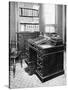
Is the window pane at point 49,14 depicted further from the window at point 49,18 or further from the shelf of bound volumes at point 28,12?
the shelf of bound volumes at point 28,12

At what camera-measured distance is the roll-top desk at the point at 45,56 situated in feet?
6.37

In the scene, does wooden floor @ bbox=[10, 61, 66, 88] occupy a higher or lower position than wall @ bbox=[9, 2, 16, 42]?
lower

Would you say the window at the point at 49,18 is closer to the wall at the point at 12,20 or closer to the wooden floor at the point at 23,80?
the wall at the point at 12,20

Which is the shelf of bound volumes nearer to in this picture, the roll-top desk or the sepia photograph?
the sepia photograph

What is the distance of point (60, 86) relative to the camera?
2102mm

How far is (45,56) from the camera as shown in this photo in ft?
6.37

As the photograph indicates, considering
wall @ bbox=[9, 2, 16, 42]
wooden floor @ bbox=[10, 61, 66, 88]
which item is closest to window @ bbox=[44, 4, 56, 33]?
wall @ bbox=[9, 2, 16, 42]

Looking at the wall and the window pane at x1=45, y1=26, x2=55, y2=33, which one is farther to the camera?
the window pane at x1=45, y1=26, x2=55, y2=33

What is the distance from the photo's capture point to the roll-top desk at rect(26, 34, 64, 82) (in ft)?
6.37

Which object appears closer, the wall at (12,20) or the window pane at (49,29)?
the wall at (12,20)

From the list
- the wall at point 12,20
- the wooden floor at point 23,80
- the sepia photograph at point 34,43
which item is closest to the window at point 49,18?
the sepia photograph at point 34,43

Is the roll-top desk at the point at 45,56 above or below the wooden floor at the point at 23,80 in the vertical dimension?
above

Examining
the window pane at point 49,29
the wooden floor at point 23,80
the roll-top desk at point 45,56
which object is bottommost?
the wooden floor at point 23,80

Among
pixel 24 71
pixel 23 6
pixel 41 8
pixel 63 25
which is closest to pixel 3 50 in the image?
pixel 24 71
